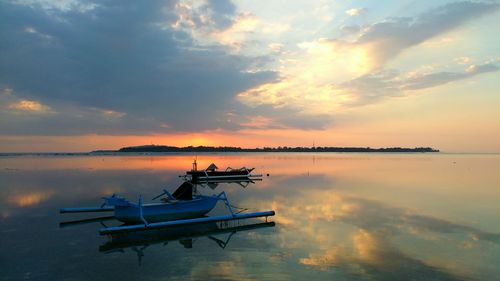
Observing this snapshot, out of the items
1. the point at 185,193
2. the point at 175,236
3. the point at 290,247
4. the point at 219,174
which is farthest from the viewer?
the point at 219,174

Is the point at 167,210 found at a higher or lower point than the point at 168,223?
higher

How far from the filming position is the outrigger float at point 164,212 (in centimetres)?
1417

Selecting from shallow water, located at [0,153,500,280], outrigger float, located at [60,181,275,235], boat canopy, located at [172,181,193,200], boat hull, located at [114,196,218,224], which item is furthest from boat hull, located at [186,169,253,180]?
boat hull, located at [114,196,218,224]

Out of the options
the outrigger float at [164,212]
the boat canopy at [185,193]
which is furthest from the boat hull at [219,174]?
the outrigger float at [164,212]

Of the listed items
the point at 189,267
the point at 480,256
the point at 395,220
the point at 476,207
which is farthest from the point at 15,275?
the point at 476,207

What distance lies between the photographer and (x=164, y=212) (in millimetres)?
15430

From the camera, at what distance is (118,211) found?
1462 cm

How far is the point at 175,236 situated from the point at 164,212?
2.19 metres

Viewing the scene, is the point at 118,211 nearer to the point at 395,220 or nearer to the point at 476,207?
the point at 395,220

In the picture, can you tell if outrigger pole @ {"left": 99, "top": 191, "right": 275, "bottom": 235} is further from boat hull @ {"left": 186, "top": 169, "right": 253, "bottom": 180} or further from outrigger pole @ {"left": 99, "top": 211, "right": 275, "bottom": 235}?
boat hull @ {"left": 186, "top": 169, "right": 253, "bottom": 180}

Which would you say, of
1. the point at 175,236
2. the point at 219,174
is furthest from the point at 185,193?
the point at 219,174

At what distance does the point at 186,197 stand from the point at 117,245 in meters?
5.03

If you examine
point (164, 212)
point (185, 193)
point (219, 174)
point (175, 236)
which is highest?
point (185, 193)

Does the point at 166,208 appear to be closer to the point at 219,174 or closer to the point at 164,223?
the point at 164,223
